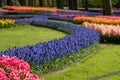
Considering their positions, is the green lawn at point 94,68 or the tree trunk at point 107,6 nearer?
the green lawn at point 94,68

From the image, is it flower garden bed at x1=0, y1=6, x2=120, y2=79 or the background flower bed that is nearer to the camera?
flower garden bed at x1=0, y1=6, x2=120, y2=79

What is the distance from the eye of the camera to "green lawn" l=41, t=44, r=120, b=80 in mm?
8500

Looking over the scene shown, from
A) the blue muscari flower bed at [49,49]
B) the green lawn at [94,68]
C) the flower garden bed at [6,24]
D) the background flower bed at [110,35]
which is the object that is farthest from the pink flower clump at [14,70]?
the flower garden bed at [6,24]

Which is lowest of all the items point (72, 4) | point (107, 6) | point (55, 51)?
point (72, 4)

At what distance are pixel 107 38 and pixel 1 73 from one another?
32.8ft

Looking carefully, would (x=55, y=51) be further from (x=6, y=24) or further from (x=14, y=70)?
(x=6, y=24)

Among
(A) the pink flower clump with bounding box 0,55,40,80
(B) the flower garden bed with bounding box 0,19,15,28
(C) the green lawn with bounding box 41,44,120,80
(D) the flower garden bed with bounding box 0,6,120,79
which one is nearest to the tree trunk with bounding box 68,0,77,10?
(B) the flower garden bed with bounding box 0,19,15,28

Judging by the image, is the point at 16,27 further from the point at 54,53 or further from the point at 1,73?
the point at 1,73

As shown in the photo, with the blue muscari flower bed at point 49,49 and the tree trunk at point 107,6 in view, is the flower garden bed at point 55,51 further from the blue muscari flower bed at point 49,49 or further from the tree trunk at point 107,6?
the tree trunk at point 107,6

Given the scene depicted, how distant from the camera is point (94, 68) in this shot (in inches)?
376

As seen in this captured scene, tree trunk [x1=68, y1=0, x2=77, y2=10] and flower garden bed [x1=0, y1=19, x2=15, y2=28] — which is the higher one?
flower garden bed [x1=0, y1=19, x2=15, y2=28]

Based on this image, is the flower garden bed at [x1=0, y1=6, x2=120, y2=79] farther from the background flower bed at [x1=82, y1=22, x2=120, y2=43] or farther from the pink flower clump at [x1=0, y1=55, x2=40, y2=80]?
the background flower bed at [x1=82, y1=22, x2=120, y2=43]

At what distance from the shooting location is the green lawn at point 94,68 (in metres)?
8.50

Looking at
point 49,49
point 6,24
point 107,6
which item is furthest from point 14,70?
point 107,6
